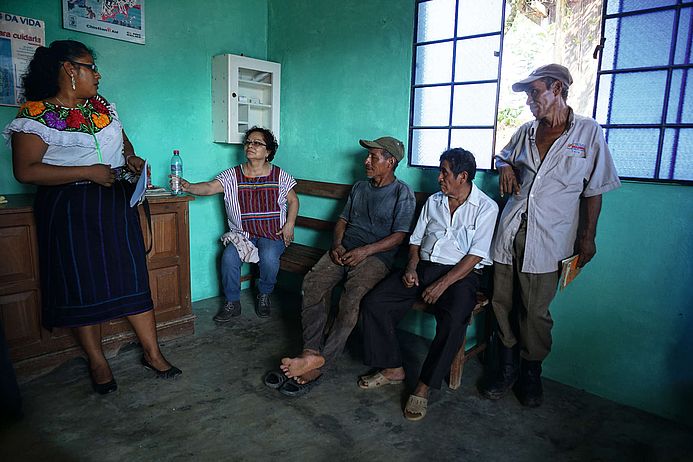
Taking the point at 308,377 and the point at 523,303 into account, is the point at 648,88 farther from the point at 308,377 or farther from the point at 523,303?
the point at 308,377

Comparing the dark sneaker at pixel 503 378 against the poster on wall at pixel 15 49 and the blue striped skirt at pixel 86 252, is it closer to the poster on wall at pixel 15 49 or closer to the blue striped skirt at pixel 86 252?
the blue striped skirt at pixel 86 252

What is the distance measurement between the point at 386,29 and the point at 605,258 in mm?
2111

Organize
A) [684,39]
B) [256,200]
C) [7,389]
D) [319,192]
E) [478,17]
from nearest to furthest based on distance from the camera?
1. [7,389]
2. [684,39]
3. [478,17]
4. [256,200]
5. [319,192]

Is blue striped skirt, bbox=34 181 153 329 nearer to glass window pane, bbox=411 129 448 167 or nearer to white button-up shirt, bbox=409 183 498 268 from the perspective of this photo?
white button-up shirt, bbox=409 183 498 268

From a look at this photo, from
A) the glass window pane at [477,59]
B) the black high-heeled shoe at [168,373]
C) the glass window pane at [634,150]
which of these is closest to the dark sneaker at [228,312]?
the black high-heeled shoe at [168,373]

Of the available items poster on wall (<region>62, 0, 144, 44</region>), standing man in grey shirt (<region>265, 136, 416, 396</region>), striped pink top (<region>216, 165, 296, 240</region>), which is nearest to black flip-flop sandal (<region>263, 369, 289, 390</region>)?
standing man in grey shirt (<region>265, 136, 416, 396</region>)

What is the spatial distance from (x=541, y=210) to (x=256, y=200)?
2.10 m

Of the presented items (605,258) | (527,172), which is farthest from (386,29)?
(605,258)

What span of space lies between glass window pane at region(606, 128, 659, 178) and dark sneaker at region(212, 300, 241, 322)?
8.93 feet

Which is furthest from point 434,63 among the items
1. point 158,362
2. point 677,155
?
point 158,362

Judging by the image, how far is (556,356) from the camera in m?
2.81

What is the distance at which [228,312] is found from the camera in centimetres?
364

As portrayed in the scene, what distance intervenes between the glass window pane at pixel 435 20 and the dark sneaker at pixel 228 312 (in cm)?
235

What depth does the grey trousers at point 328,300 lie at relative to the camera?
8.84 feet
